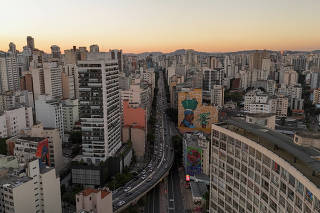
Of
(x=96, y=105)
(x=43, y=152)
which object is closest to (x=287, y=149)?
(x=96, y=105)

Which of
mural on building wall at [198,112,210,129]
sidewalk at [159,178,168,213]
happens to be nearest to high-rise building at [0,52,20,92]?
mural on building wall at [198,112,210,129]

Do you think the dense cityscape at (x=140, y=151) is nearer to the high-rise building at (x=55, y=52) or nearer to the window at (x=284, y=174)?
the window at (x=284, y=174)

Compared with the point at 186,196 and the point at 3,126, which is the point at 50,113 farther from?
the point at 186,196

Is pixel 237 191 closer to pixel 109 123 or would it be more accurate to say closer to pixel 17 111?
pixel 109 123

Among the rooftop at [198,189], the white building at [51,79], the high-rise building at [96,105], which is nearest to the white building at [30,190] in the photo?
the high-rise building at [96,105]

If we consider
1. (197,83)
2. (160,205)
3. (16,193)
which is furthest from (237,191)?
(197,83)

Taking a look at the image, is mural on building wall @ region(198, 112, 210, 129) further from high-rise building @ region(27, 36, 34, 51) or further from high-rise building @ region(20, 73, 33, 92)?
high-rise building @ region(27, 36, 34, 51)

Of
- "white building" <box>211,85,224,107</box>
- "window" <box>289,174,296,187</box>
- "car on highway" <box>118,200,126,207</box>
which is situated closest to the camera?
"window" <box>289,174,296,187</box>

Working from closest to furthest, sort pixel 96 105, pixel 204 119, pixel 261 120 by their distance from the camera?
pixel 261 120 < pixel 96 105 < pixel 204 119
